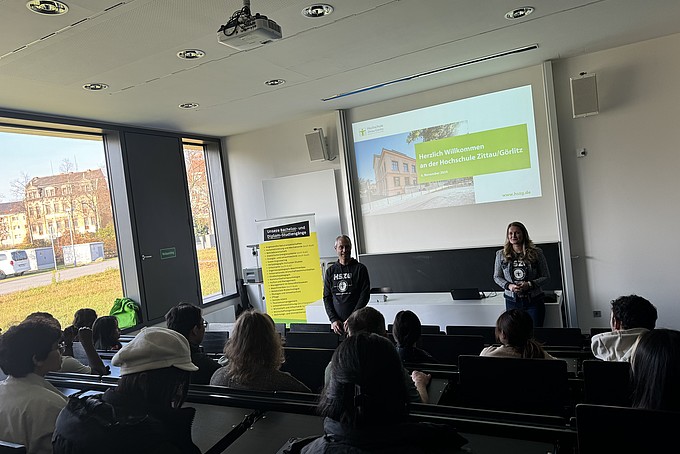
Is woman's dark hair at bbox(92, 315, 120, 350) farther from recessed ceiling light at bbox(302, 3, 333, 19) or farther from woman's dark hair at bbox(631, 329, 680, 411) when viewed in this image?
woman's dark hair at bbox(631, 329, 680, 411)

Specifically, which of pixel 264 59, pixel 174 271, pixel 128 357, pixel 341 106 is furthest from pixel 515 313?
pixel 174 271

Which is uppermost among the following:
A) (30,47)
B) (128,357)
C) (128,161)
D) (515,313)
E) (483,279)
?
(30,47)

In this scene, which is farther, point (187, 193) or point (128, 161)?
point (187, 193)

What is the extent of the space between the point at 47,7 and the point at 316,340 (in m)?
2.69

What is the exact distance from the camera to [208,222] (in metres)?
7.40

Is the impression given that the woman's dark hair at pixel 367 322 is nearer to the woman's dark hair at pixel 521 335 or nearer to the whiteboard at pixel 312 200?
the woman's dark hair at pixel 521 335

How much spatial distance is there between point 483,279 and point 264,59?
11.4ft

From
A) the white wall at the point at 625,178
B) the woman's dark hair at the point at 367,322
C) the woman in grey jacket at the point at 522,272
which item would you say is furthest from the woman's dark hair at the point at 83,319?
the white wall at the point at 625,178

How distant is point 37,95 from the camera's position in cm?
435

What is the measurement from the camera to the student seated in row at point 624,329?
218 centimetres

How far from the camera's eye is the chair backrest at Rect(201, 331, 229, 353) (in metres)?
3.67

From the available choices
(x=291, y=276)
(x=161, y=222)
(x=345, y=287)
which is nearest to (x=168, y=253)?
(x=161, y=222)

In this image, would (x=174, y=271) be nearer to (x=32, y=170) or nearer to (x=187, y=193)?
(x=187, y=193)

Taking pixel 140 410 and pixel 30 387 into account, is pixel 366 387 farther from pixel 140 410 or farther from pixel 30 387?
pixel 30 387
